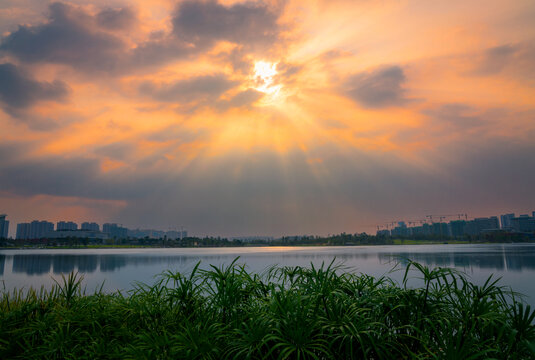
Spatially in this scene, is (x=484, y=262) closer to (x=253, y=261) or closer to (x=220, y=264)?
(x=253, y=261)

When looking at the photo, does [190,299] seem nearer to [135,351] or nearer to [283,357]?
[135,351]

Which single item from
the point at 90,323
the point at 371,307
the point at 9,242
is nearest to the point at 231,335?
the point at 371,307

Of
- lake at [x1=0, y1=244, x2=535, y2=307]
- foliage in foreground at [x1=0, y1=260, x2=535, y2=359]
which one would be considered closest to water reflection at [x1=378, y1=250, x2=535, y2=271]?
lake at [x1=0, y1=244, x2=535, y2=307]

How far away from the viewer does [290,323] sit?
409cm

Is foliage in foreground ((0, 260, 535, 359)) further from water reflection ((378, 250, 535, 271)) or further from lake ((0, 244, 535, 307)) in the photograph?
water reflection ((378, 250, 535, 271))

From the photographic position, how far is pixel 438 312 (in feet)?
14.7

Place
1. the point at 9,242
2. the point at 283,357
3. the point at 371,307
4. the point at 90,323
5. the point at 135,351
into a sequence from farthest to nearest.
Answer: the point at 9,242, the point at 90,323, the point at 371,307, the point at 135,351, the point at 283,357

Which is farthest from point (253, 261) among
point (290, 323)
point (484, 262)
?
point (290, 323)

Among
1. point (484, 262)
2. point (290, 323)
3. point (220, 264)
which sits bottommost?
point (484, 262)

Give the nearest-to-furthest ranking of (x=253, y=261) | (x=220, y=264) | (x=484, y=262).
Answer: (x=220, y=264) → (x=484, y=262) → (x=253, y=261)

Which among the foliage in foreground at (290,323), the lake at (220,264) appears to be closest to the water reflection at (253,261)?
the lake at (220,264)

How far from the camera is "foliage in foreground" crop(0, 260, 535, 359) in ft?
13.0

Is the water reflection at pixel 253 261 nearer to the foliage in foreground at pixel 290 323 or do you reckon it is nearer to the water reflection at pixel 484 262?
the water reflection at pixel 484 262

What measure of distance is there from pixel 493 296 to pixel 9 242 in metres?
245
